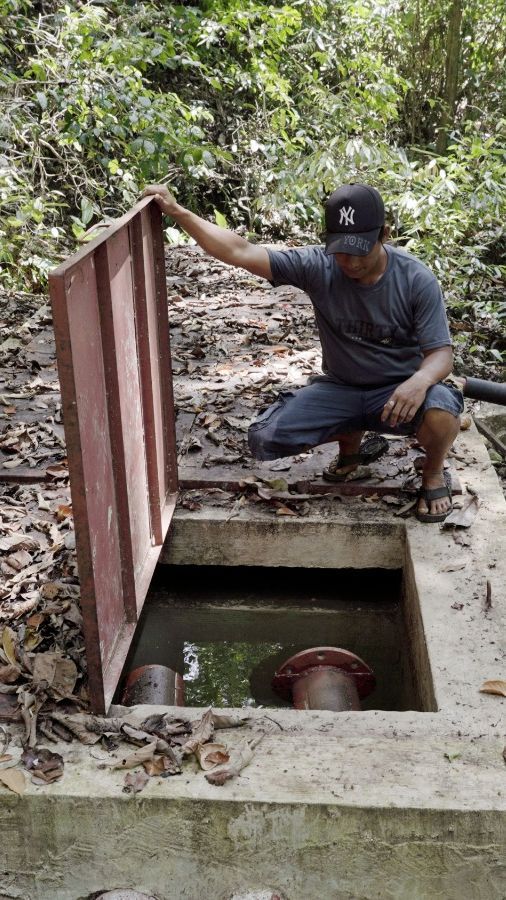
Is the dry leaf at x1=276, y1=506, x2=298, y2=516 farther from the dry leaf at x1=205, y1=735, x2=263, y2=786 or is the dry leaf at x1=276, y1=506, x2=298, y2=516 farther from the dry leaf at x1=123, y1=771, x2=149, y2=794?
the dry leaf at x1=123, y1=771, x2=149, y2=794

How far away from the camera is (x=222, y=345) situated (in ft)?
22.4

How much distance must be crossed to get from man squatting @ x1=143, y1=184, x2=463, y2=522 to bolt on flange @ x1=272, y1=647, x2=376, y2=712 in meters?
0.92

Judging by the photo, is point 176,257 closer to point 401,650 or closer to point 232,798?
point 401,650

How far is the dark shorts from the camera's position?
4.36 meters

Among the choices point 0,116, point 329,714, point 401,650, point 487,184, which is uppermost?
point 0,116

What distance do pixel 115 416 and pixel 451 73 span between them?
463 inches

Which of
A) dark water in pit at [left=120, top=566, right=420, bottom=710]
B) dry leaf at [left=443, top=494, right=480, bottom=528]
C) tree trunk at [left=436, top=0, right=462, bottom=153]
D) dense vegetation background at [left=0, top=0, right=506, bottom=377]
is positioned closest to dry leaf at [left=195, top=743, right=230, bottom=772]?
dark water in pit at [left=120, top=566, right=420, bottom=710]

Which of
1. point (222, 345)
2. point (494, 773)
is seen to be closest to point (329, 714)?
point (494, 773)

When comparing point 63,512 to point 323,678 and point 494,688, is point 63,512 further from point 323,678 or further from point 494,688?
point 494,688

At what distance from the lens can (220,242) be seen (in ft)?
13.4

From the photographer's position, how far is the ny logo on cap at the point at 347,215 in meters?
3.87

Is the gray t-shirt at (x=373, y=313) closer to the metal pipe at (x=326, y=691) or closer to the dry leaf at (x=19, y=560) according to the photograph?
the metal pipe at (x=326, y=691)

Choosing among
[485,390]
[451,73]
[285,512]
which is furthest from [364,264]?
[451,73]

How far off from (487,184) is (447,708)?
7.05 meters
